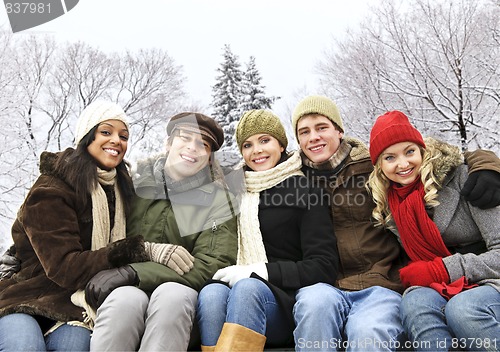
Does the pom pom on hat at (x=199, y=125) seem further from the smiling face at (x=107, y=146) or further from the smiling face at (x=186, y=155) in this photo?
the smiling face at (x=107, y=146)

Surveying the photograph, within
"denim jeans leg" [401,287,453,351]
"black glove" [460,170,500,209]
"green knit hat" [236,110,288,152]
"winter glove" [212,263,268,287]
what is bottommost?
"denim jeans leg" [401,287,453,351]

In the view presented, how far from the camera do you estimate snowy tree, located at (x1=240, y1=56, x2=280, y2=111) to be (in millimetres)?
17141

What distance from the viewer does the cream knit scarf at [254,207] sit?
2797 mm

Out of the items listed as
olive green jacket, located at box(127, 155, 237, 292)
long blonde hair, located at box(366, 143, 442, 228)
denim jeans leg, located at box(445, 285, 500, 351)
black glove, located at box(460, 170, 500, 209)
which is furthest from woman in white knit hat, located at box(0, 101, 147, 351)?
black glove, located at box(460, 170, 500, 209)

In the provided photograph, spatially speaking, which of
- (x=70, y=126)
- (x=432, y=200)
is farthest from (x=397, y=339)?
(x=70, y=126)

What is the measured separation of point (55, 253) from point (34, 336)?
0.41 m

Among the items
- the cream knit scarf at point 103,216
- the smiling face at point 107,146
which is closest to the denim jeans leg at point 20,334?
the cream knit scarf at point 103,216

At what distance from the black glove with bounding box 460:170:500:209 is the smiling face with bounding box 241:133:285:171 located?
3.57ft

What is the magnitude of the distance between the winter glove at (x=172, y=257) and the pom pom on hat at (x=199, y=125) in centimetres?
73

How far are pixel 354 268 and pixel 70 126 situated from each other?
13358 millimetres

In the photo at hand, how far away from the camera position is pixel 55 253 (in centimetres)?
252

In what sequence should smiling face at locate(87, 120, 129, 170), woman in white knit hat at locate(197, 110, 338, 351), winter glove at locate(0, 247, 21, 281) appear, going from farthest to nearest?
smiling face at locate(87, 120, 129, 170) → winter glove at locate(0, 247, 21, 281) → woman in white knit hat at locate(197, 110, 338, 351)

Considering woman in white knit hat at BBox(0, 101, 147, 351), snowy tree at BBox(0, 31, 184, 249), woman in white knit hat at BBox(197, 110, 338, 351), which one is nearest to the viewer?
woman in white knit hat at BBox(197, 110, 338, 351)

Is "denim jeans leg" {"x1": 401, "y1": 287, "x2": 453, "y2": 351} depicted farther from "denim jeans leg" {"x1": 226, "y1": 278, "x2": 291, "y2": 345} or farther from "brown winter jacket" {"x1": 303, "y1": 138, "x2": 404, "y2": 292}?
"denim jeans leg" {"x1": 226, "y1": 278, "x2": 291, "y2": 345}
